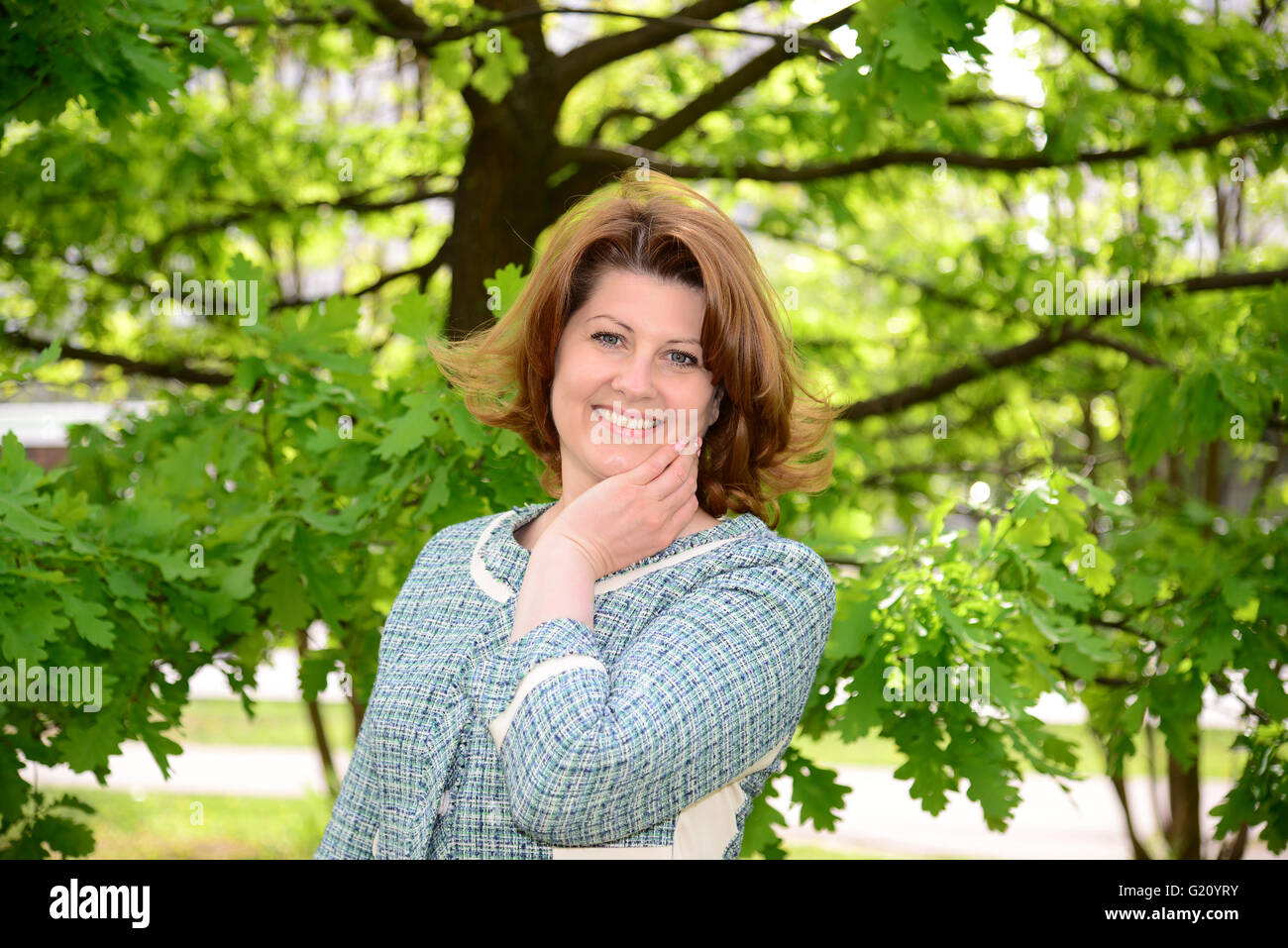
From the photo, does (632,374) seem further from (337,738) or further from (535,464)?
(337,738)

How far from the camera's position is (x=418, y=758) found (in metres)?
1.96

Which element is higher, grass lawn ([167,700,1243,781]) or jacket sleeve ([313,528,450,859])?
jacket sleeve ([313,528,450,859])

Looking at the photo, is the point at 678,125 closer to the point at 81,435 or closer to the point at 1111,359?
the point at 81,435

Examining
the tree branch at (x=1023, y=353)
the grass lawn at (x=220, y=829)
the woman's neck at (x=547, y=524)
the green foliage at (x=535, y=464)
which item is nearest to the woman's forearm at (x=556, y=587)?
the woman's neck at (x=547, y=524)

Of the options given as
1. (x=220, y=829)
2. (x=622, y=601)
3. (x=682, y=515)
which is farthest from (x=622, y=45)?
(x=220, y=829)

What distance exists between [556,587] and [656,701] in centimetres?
26

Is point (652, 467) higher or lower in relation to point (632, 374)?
lower

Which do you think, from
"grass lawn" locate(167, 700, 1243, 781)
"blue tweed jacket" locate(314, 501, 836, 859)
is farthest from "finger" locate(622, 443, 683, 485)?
"grass lawn" locate(167, 700, 1243, 781)

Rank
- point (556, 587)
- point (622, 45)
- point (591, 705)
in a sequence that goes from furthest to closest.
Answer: point (622, 45) → point (556, 587) → point (591, 705)

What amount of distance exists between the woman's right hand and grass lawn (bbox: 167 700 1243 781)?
10150 millimetres

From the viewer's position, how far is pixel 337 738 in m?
13.8

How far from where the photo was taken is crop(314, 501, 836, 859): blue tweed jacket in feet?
5.32

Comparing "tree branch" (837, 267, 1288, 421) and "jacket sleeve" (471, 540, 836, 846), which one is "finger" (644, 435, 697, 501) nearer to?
"jacket sleeve" (471, 540, 836, 846)
